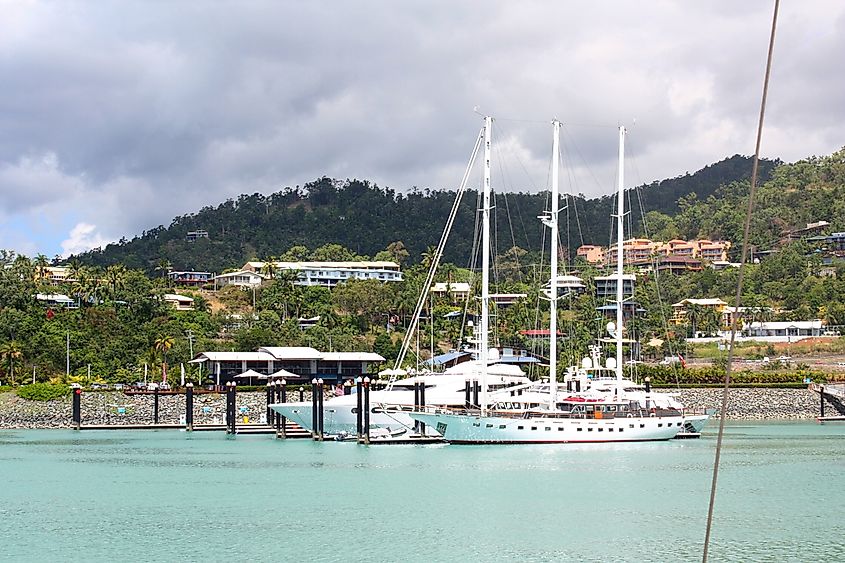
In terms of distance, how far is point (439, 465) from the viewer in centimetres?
4556

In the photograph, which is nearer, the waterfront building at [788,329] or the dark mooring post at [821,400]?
the dark mooring post at [821,400]

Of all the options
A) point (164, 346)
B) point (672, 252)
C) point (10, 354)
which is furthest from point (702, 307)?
point (10, 354)

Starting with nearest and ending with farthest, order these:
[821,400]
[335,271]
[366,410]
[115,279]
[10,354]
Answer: [366,410], [821,400], [10,354], [115,279], [335,271]

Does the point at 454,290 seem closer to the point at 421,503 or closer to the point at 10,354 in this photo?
the point at 10,354

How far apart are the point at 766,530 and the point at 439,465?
1715cm

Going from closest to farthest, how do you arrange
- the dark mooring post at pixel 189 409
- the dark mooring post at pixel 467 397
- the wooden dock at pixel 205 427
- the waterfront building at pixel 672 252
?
the dark mooring post at pixel 467 397, the wooden dock at pixel 205 427, the dark mooring post at pixel 189 409, the waterfront building at pixel 672 252

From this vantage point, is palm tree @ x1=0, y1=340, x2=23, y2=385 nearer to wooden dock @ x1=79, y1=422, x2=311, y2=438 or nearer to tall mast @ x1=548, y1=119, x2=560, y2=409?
wooden dock @ x1=79, y1=422, x2=311, y2=438

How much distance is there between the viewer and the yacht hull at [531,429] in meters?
51.8

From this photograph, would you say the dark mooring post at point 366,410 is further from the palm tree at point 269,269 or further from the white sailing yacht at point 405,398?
the palm tree at point 269,269

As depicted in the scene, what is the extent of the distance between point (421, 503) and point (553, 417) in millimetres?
17669

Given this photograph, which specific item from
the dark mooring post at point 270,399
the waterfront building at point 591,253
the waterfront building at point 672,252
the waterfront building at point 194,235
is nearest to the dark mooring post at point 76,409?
the dark mooring post at point 270,399

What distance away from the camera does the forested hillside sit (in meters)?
171

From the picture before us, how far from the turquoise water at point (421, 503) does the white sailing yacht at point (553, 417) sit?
795mm

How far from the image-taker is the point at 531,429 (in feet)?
170
